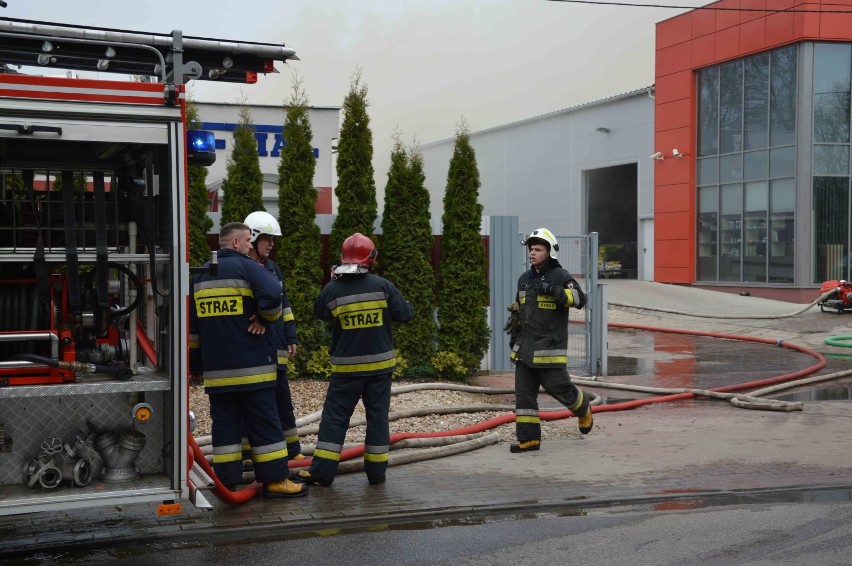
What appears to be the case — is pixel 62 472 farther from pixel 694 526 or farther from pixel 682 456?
pixel 682 456

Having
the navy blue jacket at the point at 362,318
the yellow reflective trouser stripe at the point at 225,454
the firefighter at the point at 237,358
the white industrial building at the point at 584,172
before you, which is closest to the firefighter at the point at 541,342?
the navy blue jacket at the point at 362,318

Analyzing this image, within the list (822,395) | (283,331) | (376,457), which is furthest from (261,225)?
(822,395)

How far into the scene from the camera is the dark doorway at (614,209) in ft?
122

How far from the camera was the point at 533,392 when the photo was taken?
8383 millimetres

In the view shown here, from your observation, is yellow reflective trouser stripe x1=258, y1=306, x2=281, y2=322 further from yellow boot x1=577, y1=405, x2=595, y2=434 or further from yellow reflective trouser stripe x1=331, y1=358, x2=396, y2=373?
yellow boot x1=577, y1=405, x2=595, y2=434

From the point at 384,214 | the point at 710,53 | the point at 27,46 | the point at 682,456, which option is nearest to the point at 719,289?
the point at 710,53

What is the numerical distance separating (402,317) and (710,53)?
1015 inches

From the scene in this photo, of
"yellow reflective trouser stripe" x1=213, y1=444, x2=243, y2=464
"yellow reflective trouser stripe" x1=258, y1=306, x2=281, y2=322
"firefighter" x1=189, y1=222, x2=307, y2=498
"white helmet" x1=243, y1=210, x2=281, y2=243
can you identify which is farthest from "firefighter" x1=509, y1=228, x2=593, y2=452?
"yellow reflective trouser stripe" x1=258, y1=306, x2=281, y2=322

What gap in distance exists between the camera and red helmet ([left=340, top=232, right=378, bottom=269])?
685 cm

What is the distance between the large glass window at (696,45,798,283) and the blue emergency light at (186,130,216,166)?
2406 cm

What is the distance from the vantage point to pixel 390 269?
1220 centimetres

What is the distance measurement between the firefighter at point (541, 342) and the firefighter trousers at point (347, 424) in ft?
5.50

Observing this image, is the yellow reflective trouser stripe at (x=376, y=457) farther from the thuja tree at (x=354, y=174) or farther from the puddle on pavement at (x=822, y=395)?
the puddle on pavement at (x=822, y=395)

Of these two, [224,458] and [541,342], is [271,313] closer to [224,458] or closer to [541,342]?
[224,458]
